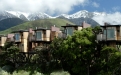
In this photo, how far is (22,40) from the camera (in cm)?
7044

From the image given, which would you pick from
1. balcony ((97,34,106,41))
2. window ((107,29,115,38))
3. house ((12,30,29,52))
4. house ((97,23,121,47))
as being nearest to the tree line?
balcony ((97,34,106,41))

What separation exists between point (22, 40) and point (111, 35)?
1118 inches

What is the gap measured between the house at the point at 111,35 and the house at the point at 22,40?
85.1ft

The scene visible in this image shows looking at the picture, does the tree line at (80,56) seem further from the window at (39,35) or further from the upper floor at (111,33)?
the window at (39,35)

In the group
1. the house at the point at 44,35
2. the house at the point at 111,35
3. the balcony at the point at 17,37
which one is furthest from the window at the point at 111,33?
the balcony at the point at 17,37

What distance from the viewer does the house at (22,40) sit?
69312mm

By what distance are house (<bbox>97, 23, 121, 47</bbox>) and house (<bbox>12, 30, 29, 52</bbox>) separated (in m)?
25.9

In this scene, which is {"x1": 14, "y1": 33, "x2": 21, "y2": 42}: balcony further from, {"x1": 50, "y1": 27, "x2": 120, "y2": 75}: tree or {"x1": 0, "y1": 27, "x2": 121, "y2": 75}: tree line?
{"x1": 50, "y1": 27, "x2": 120, "y2": 75}: tree

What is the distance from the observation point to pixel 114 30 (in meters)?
50.6

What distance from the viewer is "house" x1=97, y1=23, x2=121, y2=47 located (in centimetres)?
5030

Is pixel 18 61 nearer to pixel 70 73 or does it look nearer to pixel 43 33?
pixel 43 33

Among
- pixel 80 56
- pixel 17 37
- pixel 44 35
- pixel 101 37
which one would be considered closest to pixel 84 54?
pixel 80 56

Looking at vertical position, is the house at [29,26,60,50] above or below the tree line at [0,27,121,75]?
above

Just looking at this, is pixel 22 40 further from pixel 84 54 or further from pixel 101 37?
pixel 84 54
